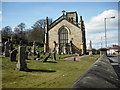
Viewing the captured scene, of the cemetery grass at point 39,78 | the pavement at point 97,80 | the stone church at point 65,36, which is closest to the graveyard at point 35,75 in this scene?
the cemetery grass at point 39,78

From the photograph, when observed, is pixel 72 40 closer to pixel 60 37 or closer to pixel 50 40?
pixel 60 37

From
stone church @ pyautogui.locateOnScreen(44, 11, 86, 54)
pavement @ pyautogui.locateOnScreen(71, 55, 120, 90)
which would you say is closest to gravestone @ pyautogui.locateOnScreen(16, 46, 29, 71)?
pavement @ pyautogui.locateOnScreen(71, 55, 120, 90)

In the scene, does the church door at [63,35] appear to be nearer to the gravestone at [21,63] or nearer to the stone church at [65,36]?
the stone church at [65,36]

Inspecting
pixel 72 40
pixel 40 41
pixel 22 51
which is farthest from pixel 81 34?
pixel 22 51

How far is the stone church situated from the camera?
4450 cm

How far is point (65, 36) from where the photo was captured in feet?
154

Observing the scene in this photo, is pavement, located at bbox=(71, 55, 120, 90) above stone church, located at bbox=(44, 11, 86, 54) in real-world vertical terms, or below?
below

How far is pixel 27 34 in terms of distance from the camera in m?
73.8

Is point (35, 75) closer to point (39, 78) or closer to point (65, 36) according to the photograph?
point (39, 78)

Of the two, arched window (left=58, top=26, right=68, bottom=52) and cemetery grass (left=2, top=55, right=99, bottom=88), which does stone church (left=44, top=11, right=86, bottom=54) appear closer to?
arched window (left=58, top=26, right=68, bottom=52)

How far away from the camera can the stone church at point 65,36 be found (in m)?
44.5

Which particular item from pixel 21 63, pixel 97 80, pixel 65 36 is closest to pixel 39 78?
pixel 21 63

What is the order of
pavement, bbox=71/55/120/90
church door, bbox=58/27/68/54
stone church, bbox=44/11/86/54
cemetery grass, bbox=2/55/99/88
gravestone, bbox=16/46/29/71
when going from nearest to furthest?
pavement, bbox=71/55/120/90
cemetery grass, bbox=2/55/99/88
gravestone, bbox=16/46/29/71
stone church, bbox=44/11/86/54
church door, bbox=58/27/68/54

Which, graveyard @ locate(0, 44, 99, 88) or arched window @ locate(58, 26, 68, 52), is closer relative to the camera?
graveyard @ locate(0, 44, 99, 88)
